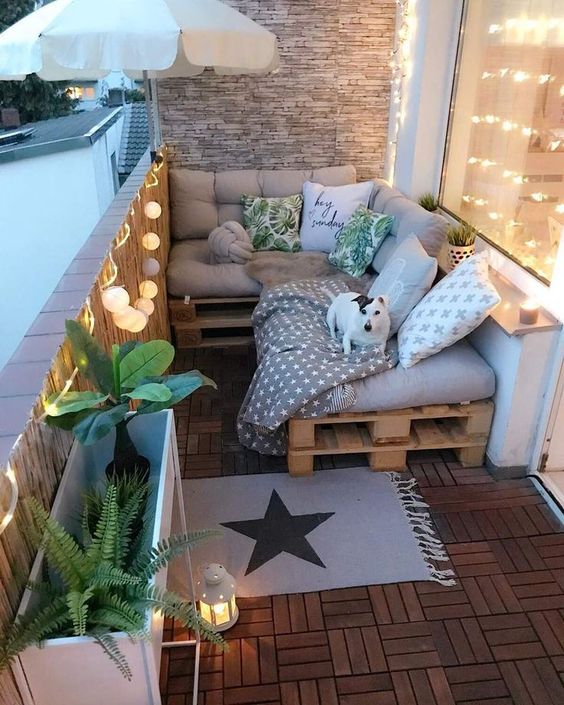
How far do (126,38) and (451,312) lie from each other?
1678mm

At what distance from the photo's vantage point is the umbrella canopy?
7.77ft

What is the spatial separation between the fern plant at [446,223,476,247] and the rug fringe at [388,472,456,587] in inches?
48.3

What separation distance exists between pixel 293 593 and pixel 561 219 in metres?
1.81

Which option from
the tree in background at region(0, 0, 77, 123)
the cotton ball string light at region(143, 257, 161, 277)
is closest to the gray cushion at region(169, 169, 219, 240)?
the cotton ball string light at region(143, 257, 161, 277)

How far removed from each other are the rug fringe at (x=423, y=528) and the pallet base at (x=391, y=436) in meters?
0.11

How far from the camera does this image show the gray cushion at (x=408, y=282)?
2643mm

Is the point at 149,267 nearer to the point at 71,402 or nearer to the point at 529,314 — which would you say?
the point at 71,402

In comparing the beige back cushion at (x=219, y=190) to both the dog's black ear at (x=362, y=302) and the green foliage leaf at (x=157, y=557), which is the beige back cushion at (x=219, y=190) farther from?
the green foliage leaf at (x=157, y=557)

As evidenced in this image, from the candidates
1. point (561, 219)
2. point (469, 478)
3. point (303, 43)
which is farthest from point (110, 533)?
point (303, 43)

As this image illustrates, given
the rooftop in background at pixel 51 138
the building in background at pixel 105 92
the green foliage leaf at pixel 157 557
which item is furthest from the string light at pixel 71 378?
the building in background at pixel 105 92

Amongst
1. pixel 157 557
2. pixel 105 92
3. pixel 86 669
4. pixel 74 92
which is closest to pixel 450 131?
pixel 157 557

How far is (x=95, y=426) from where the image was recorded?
128 cm

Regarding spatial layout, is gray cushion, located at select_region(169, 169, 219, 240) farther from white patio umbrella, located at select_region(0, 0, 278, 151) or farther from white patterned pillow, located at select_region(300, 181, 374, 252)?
white patio umbrella, located at select_region(0, 0, 278, 151)

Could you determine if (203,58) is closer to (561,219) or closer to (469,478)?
(561,219)
